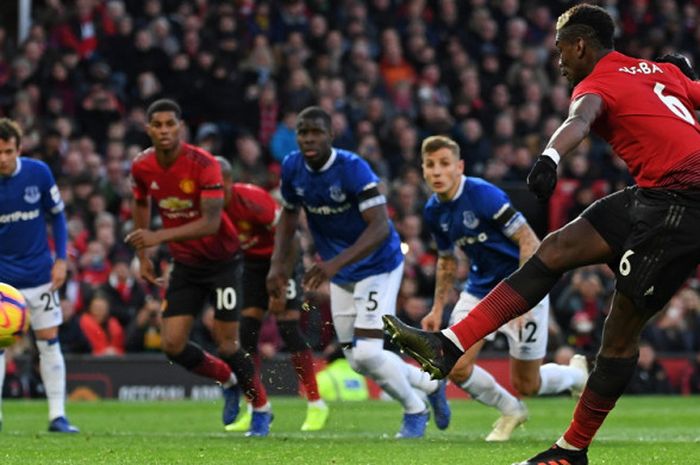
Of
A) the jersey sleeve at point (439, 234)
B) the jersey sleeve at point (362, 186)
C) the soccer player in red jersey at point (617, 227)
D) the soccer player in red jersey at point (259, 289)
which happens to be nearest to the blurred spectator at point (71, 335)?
the soccer player in red jersey at point (259, 289)

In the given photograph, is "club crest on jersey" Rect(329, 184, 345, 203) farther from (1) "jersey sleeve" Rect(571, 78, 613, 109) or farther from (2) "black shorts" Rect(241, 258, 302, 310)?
(1) "jersey sleeve" Rect(571, 78, 613, 109)

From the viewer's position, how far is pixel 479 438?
10977mm

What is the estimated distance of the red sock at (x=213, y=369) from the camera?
11992mm

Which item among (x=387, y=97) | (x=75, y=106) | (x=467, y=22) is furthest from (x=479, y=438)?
(x=467, y=22)

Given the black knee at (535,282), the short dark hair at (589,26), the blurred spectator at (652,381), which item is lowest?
the blurred spectator at (652,381)

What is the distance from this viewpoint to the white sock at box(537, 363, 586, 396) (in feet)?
37.2

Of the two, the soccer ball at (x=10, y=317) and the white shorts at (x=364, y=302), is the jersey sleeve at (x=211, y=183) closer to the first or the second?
the white shorts at (x=364, y=302)

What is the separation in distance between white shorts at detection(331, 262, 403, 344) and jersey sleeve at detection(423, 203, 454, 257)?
22.4 inches

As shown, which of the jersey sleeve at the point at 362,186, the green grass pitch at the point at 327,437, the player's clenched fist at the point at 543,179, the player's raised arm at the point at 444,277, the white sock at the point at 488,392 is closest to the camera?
the player's clenched fist at the point at 543,179

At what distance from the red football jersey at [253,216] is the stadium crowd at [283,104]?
3.32 m

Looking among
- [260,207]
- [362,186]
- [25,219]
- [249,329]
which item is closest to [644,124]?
[362,186]

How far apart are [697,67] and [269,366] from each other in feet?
40.6

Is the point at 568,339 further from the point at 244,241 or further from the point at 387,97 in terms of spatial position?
the point at 244,241

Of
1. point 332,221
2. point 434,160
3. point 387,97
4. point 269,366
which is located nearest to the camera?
point 434,160
